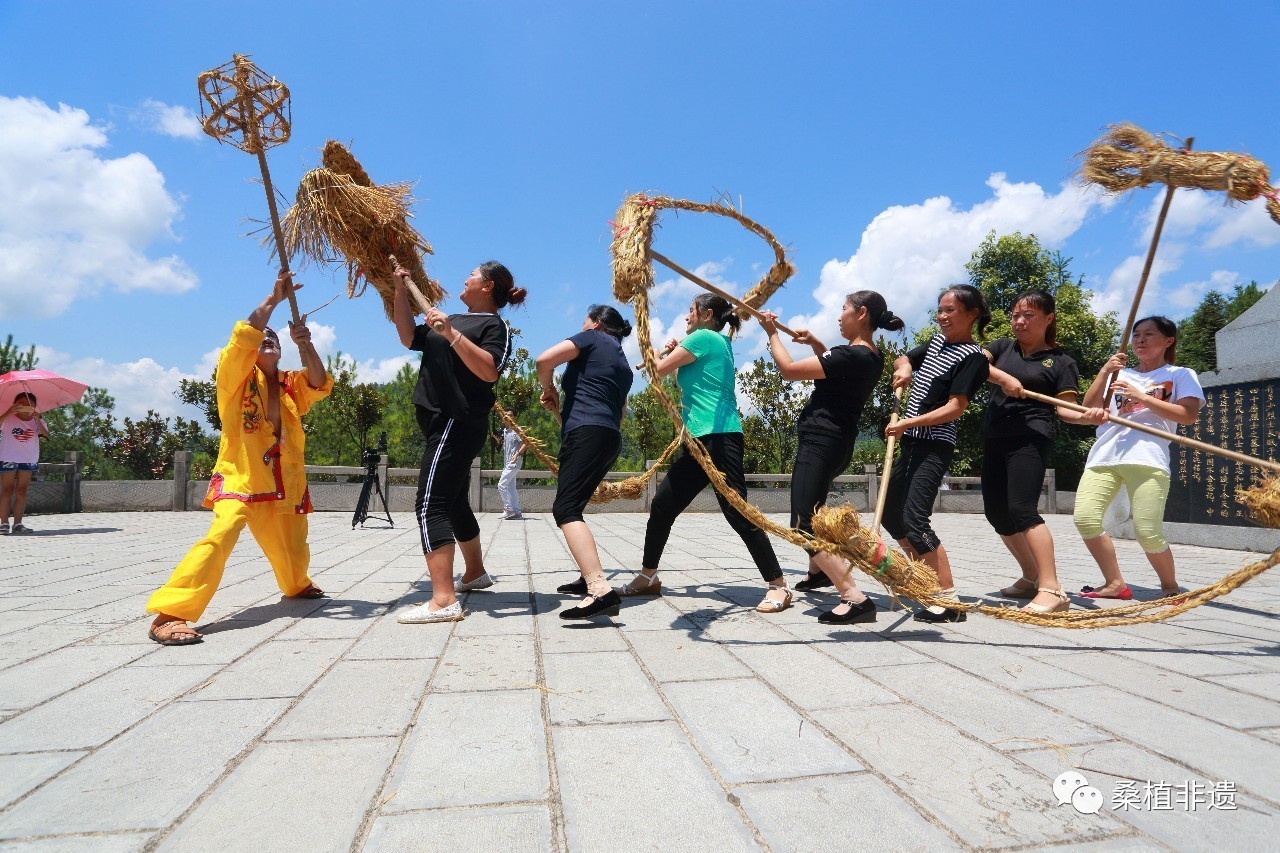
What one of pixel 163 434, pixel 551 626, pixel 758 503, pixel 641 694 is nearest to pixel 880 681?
pixel 641 694

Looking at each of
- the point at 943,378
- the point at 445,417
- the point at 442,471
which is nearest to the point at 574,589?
the point at 442,471

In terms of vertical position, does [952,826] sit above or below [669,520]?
below

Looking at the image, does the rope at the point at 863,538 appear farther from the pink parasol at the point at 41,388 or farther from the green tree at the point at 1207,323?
the green tree at the point at 1207,323

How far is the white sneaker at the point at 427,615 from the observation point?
3.27 m

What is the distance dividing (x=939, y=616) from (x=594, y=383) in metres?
2.11

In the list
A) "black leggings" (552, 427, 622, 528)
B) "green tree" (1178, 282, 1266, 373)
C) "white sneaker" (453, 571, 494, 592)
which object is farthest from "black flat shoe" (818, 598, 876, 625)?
"green tree" (1178, 282, 1266, 373)

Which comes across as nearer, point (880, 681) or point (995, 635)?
point (880, 681)

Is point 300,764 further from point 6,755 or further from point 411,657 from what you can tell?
point 411,657

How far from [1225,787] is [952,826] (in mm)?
738

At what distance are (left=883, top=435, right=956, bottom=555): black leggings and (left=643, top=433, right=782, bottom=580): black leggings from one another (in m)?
0.70

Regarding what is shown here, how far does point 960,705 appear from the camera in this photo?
2.15m

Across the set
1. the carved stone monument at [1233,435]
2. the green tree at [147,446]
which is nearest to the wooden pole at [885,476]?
the carved stone monument at [1233,435]

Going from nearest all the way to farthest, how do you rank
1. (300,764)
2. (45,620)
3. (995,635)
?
(300,764)
(995,635)
(45,620)

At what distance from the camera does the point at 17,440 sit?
25.5 ft
